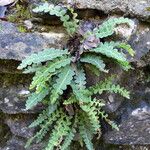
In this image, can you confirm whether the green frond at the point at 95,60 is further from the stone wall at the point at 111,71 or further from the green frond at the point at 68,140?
the green frond at the point at 68,140

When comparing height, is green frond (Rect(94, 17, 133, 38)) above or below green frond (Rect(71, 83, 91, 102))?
above

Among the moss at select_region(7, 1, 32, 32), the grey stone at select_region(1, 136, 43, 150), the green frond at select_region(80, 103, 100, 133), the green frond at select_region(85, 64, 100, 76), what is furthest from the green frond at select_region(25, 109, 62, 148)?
the moss at select_region(7, 1, 32, 32)

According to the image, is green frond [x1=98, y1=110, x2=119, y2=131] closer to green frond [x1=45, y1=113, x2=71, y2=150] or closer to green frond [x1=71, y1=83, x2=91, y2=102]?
green frond [x1=71, y1=83, x2=91, y2=102]

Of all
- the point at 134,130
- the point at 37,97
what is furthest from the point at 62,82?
the point at 134,130

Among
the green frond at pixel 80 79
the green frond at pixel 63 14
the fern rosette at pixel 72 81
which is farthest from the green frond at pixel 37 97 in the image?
the green frond at pixel 63 14

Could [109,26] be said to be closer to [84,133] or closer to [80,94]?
[80,94]

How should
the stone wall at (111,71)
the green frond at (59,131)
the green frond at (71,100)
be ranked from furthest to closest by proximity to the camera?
the stone wall at (111,71), the green frond at (59,131), the green frond at (71,100)

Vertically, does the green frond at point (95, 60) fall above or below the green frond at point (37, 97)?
above

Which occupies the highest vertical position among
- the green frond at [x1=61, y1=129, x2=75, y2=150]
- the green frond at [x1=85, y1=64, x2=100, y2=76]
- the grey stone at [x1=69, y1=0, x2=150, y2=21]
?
the grey stone at [x1=69, y1=0, x2=150, y2=21]

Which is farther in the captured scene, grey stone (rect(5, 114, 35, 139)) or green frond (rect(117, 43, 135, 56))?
grey stone (rect(5, 114, 35, 139))
